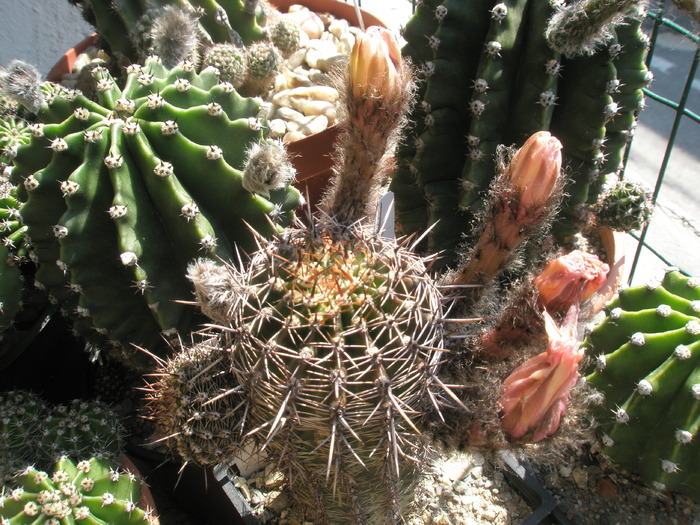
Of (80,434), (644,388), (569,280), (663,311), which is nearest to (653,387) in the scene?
(644,388)

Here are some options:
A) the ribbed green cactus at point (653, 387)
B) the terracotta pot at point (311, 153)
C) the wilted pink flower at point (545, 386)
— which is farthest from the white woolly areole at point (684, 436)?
the terracotta pot at point (311, 153)

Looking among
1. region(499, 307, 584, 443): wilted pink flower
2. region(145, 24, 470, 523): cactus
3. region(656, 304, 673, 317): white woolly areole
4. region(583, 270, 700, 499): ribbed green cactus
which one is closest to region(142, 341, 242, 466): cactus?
region(145, 24, 470, 523): cactus

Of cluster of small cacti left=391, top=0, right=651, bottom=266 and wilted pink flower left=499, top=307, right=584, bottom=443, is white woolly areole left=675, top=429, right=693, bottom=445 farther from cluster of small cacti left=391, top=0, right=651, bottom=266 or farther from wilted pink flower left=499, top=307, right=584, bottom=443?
cluster of small cacti left=391, top=0, right=651, bottom=266

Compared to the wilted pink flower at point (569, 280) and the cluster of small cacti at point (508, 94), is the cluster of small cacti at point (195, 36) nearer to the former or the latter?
the cluster of small cacti at point (508, 94)

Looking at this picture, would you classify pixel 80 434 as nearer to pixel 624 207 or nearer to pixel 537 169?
pixel 537 169

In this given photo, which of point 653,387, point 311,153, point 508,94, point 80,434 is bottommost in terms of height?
point 80,434

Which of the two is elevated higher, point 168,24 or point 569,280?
point 168,24
